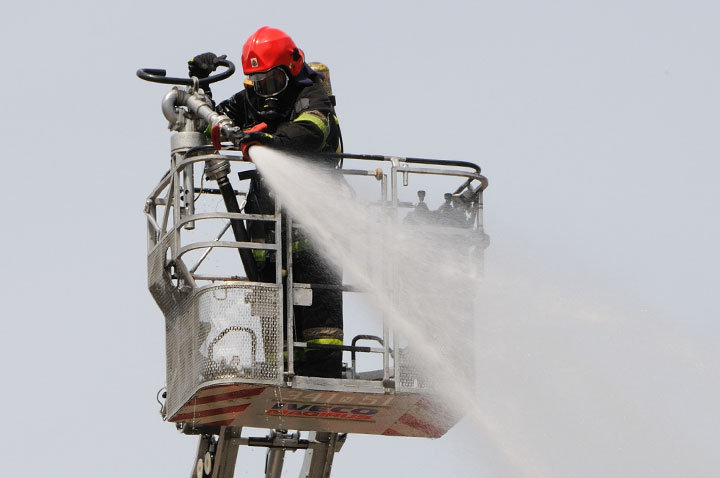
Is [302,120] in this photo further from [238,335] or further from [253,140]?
[238,335]

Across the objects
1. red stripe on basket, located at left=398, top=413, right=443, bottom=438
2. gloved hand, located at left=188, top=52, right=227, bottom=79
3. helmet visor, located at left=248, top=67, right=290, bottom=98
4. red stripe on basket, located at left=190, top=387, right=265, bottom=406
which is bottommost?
red stripe on basket, located at left=190, top=387, right=265, bottom=406

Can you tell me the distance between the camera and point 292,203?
16.5m

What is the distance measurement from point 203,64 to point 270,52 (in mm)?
993

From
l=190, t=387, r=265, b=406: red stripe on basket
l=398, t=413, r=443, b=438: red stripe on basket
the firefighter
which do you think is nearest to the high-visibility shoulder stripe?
the firefighter

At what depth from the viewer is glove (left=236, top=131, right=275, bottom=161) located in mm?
16391

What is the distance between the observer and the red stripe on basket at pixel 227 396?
1617 centimetres

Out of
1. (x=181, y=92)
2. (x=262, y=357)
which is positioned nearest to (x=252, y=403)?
(x=262, y=357)

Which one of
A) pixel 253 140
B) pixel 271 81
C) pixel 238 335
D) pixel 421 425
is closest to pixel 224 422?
pixel 238 335

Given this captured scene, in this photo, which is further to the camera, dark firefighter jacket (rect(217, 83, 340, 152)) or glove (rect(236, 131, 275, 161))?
dark firefighter jacket (rect(217, 83, 340, 152))

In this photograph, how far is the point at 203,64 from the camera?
59.5ft

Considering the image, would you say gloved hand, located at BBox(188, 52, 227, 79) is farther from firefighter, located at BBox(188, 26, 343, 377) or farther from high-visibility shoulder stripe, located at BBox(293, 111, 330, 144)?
high-visibility shoulder stripe, located at BBox(293, 111, 330, 144)

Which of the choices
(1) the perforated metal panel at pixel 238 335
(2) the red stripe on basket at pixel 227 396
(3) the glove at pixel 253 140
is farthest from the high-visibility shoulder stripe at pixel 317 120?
(2) the red stripe on basket at pixel 227 396

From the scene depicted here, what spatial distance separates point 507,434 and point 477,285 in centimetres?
142

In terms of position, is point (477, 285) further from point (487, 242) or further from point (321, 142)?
point (321, 142)
